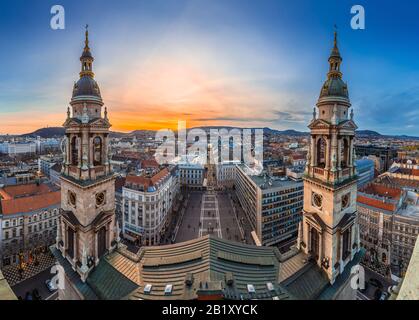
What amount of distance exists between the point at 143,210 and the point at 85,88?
28778mm

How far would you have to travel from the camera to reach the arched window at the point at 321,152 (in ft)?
53.5

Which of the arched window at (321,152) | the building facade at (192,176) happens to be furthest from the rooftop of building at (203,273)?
the building facade at (192,176)

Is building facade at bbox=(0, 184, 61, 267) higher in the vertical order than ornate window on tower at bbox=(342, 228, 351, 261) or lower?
lower

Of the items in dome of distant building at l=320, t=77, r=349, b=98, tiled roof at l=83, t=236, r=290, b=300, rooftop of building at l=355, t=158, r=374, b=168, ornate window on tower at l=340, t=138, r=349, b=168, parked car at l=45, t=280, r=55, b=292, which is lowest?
parked car at l=45, t=280, r=55, b=292

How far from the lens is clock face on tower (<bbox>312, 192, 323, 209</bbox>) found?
50.0 ft

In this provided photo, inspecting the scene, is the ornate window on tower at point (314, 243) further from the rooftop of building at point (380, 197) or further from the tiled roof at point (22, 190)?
the tiled roof at point (22, 190)

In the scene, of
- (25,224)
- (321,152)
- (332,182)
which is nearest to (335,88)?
(321,152)

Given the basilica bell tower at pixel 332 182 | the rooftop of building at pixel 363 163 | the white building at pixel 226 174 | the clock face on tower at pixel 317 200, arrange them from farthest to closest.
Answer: the white building at pixel 226 174
the rooftop of building at pixel 363 163
the clock face on tower at pixel 317 200
the basilica bell tower at pixel 332 182

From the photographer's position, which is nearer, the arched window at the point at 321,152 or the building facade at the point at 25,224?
the arched window at the point at 321,152

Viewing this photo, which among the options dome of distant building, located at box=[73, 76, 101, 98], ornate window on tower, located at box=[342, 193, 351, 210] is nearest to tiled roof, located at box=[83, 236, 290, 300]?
ornate window on tower, located at box=[342, 193, 351, 210]

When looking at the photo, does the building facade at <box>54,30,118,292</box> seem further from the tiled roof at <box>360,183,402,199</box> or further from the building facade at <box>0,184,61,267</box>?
the tiled roof at <box>360,183,402,199</box>

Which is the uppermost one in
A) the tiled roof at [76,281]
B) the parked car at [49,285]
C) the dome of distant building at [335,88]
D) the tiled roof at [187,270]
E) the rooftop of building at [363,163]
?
the dome of distant building at [335,88]

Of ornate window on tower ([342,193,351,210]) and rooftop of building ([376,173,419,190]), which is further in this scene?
rooftop of building ([376,173,419,190])

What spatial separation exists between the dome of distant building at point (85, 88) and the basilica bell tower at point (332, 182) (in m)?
14.8
